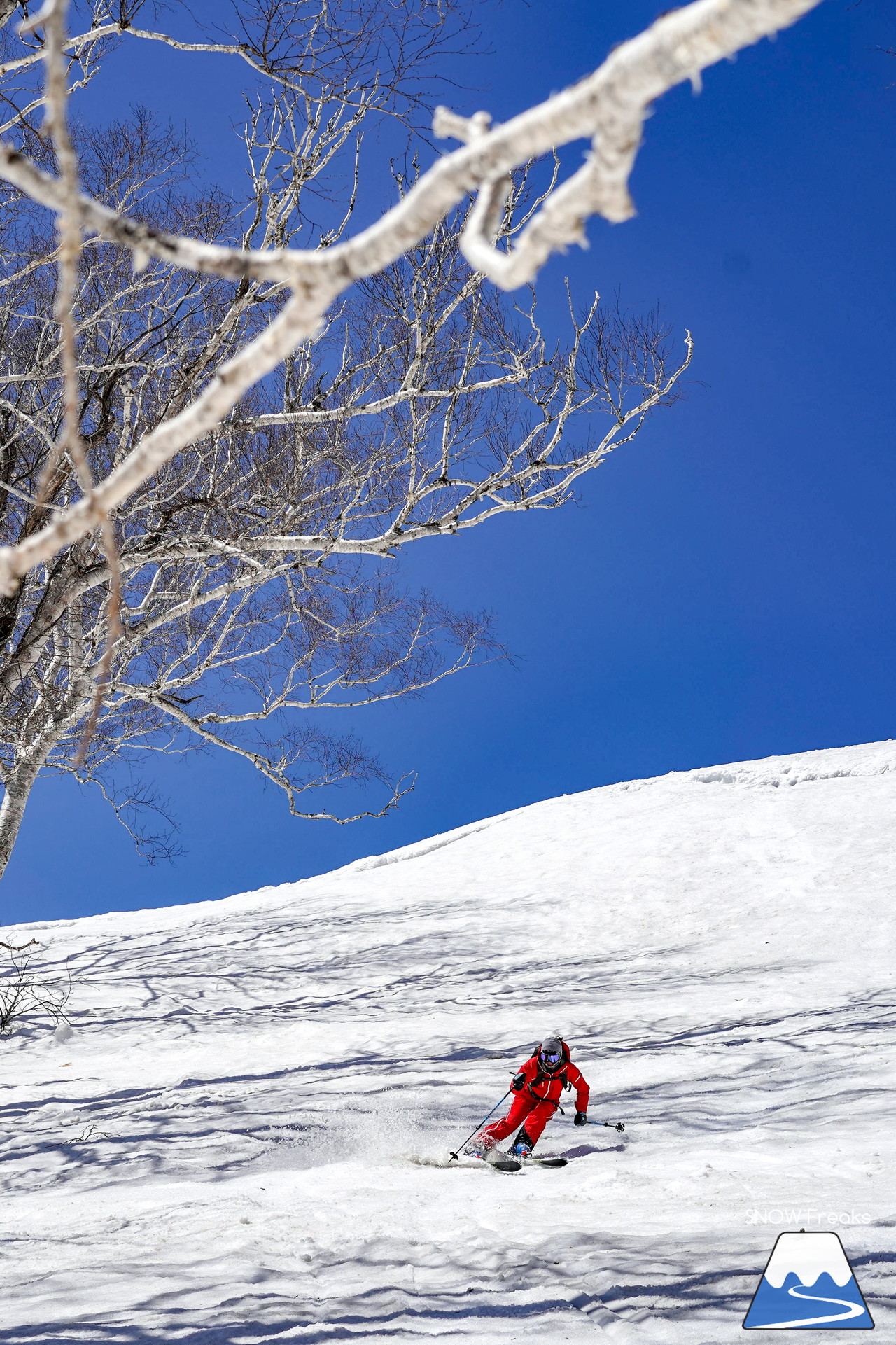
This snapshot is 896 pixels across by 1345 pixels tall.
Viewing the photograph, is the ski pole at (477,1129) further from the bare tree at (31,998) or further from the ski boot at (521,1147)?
the bare tree at (31,998)

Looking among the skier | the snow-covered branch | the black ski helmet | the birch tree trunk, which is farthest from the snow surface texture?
the snow-covered branch

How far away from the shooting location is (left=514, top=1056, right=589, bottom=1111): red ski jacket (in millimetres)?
4676

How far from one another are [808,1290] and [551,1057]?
86.9 inches

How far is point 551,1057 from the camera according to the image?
15.5ft

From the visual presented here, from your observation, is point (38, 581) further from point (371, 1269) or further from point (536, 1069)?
point (371, 1269)

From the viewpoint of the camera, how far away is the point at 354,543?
5.57 metres

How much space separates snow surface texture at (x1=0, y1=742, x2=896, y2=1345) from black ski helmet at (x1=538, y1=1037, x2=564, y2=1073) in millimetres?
452

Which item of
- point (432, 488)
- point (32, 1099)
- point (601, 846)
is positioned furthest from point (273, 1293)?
point (601, 846)

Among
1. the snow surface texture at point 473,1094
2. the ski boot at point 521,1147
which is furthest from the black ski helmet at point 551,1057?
the snow surface texture at point 473,1094

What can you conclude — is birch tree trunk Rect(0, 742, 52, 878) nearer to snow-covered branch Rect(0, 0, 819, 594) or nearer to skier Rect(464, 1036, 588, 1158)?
skier Rect(464, 1036, 588, 1158)

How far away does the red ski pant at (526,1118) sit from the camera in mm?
→ 4602

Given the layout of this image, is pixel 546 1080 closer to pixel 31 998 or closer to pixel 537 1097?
pixel 537 1097

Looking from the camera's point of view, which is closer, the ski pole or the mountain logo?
the mountain logo

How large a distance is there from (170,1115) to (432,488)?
4319mm
